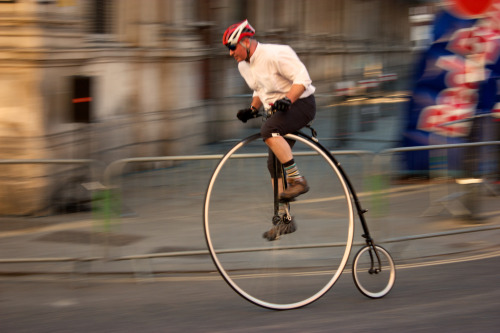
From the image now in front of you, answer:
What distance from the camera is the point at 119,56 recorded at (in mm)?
12227

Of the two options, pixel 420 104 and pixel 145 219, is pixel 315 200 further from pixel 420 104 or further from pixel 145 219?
pixel 420 104

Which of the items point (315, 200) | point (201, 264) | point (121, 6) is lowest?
point (201, 264)

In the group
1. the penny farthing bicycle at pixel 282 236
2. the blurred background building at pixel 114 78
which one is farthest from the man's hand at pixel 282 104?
the blurred background building at pixel 114 78

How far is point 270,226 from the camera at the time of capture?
620 centimetres

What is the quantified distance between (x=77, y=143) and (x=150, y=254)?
3.75 metres

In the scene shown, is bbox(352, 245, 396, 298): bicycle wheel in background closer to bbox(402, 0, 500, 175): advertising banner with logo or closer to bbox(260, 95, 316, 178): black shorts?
bbox(260, 95, 316, 178): black shorts

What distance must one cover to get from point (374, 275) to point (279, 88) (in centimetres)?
173

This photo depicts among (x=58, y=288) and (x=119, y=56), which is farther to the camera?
(x=119, y=56)

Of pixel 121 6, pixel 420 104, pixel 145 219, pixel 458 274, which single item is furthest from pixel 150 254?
pixel 121 6

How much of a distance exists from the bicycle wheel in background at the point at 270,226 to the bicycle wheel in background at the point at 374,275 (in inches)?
12.7

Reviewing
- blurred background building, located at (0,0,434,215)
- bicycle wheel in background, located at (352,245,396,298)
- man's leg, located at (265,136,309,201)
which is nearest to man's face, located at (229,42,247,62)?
man's leg, located at (265,136,309,201)

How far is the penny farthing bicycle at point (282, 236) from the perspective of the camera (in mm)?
6117

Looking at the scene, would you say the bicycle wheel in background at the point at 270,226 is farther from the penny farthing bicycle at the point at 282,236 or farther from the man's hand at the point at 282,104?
the man's hand at the point at 282,104

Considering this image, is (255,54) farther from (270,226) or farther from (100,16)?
(100,16)
